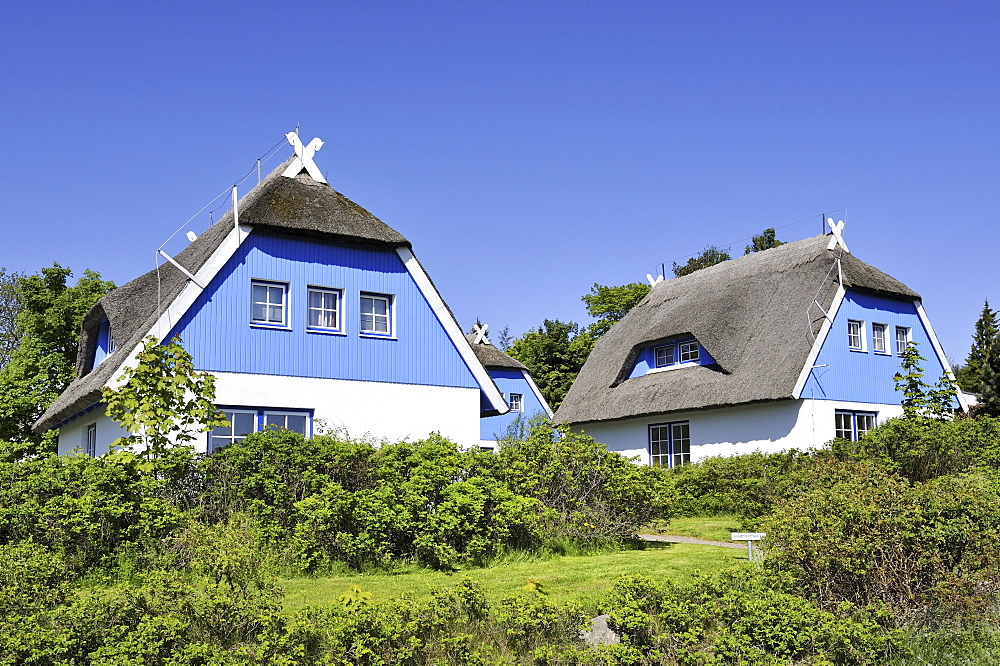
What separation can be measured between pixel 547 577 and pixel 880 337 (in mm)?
17606

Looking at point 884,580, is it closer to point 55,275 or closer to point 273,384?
point 273,384

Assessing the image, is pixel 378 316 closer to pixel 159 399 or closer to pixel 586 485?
pixel 159 399

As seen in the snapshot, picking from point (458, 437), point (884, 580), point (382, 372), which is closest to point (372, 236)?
point (382, 372)

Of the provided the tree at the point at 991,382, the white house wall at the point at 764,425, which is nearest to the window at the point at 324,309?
the white house wall at the point at 764,425

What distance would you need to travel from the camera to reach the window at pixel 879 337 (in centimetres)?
2442

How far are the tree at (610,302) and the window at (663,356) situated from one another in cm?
1520

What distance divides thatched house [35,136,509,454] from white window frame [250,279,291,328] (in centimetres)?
3

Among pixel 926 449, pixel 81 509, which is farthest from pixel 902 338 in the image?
pixel 81 509

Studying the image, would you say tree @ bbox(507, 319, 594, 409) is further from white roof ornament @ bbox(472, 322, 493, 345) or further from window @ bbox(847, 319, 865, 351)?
window @ bbox(847, 319, 865, 351)

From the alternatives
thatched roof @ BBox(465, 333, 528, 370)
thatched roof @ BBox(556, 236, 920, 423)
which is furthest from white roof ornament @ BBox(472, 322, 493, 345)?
thatched roof @ BBox(556, 236, 920, 423)

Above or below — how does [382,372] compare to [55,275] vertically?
below

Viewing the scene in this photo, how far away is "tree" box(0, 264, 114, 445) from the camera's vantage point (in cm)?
2502

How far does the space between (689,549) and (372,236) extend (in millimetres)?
8792

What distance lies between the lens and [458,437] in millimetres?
18609
